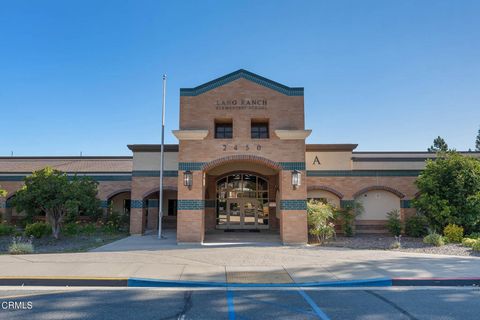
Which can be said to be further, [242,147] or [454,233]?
[242,147]

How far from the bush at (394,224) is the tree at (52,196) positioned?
16.8 m

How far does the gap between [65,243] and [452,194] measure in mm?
19234

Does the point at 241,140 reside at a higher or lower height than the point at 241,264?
higher

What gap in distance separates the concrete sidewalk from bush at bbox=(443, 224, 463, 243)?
3822 mm

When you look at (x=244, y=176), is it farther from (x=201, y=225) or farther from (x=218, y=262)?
(x=218, y=262)

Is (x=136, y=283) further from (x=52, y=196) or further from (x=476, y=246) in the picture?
(x=476, y=246)

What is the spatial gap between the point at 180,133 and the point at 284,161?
5.26 metres

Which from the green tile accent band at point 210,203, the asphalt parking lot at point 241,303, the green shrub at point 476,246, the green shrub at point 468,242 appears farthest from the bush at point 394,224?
the green tile accent band at point 210,203

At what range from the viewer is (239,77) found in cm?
1560

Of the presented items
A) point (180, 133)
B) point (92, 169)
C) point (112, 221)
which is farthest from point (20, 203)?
point (92, 169)

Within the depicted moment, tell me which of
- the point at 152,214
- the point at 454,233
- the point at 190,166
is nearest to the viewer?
the point at 454,233

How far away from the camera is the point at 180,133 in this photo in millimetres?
14750

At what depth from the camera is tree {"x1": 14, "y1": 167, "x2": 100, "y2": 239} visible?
1476cm

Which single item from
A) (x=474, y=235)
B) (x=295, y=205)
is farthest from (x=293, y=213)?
(x=474, y=235)
